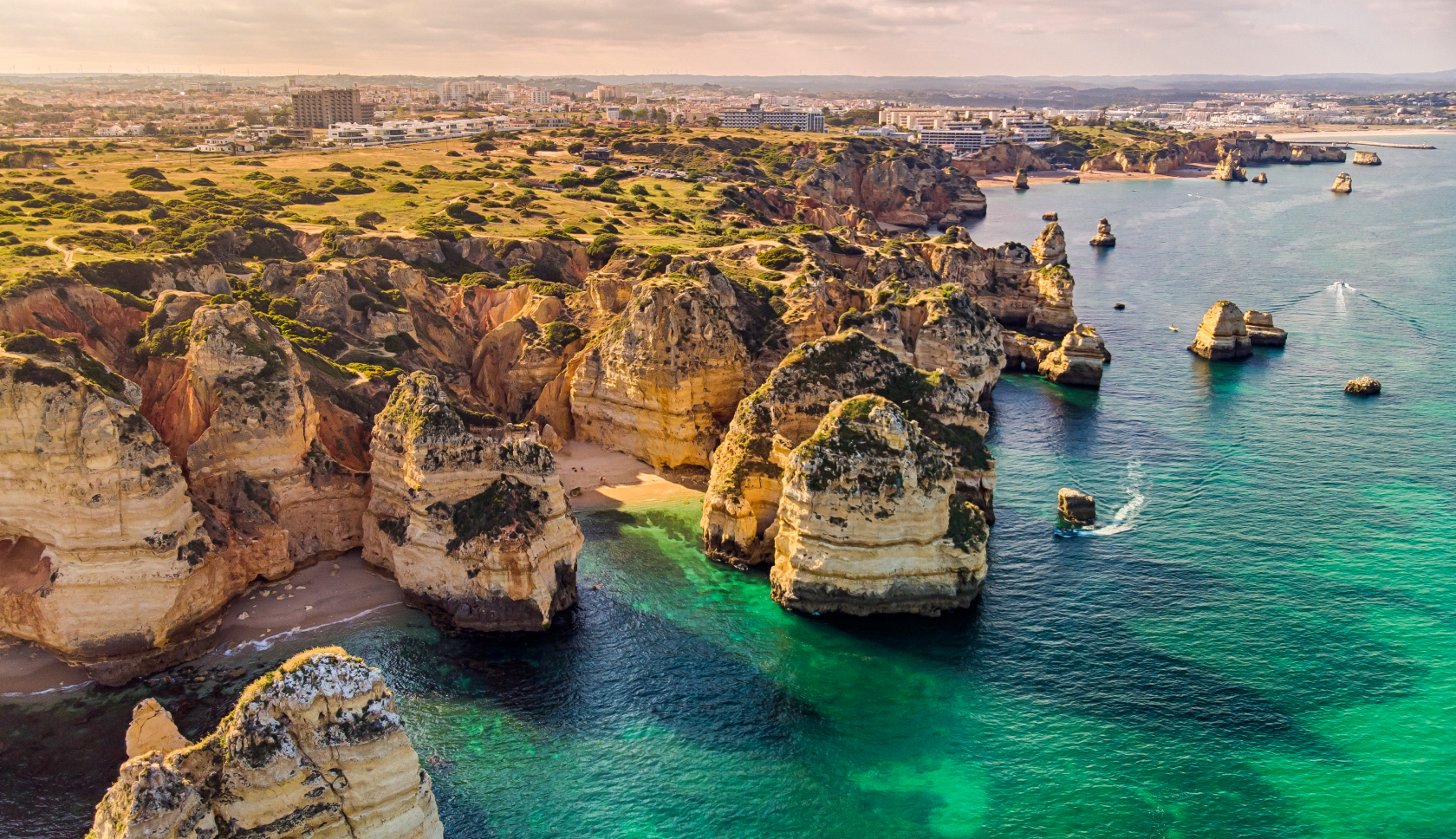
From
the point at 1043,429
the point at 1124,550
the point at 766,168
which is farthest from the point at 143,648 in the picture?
the point at 766,168

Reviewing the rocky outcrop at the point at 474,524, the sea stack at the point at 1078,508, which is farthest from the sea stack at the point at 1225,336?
the rocky outcrop at the point at 474,524

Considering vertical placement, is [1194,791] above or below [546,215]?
below

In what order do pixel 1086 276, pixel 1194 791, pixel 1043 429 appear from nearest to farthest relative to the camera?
pixel 1194 791 < pixel 1043 429 < pixel 1086 276

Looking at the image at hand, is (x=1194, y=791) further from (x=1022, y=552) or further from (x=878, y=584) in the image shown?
(x=1022, y=552)

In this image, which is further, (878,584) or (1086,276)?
(1086,276)

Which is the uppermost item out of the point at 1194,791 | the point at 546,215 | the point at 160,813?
the point at 546,215

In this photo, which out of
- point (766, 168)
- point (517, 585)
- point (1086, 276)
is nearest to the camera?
point (517, 585)

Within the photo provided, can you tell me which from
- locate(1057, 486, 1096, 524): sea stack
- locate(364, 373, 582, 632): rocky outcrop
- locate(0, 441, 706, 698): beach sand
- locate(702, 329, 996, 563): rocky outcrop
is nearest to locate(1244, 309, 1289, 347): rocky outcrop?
locate(1057, 486, 1096, 524): sea stack
